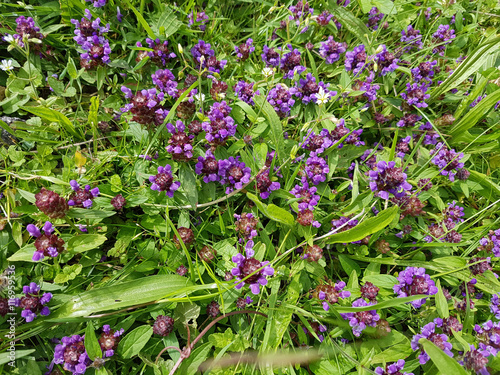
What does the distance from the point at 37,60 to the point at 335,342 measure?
19.3 ft

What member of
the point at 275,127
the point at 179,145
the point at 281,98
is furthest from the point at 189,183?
the point at 281,98

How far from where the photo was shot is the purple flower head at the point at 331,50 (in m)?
5.05

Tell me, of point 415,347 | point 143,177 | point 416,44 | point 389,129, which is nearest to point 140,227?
point 143,177

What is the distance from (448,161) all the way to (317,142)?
2.02 meters

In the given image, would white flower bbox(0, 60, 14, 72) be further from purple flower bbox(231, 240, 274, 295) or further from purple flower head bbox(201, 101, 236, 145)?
purple flower bbox(231, 240, 274, 295)

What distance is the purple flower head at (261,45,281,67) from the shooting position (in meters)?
4.91

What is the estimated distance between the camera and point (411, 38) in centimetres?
551

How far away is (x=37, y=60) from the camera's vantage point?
191 inches

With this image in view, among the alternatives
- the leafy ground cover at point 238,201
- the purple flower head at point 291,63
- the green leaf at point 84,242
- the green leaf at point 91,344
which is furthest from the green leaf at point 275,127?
the green leaf at point 91,344

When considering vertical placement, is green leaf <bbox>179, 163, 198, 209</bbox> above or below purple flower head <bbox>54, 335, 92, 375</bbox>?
above

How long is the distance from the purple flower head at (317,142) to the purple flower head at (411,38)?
266cm

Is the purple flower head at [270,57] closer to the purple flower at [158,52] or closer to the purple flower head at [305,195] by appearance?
the purple flower at [158,52]

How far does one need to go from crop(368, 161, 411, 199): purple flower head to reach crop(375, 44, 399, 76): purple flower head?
6.58 ft

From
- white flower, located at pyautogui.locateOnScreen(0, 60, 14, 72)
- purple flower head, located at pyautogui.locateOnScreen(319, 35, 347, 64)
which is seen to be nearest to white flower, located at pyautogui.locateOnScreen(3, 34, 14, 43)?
white flower, located at pyautogui.locateOnScreen(0, 60, 14, 72)
